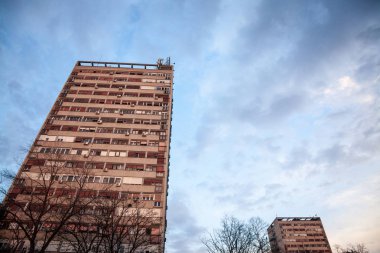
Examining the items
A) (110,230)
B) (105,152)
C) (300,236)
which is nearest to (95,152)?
(105,152)

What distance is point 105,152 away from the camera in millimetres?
34750

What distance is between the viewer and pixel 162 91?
44.2 meters

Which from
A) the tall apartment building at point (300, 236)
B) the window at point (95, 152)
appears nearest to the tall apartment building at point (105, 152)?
the window at point (95, 152)

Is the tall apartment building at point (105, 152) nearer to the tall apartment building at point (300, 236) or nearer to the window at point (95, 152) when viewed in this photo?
the window at point (95, 152)

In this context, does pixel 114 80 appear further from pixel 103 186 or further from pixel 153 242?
pixel 153 242

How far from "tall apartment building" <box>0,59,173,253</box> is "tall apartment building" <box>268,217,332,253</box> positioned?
82.5 meters

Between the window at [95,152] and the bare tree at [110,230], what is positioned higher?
the window at [95,152]

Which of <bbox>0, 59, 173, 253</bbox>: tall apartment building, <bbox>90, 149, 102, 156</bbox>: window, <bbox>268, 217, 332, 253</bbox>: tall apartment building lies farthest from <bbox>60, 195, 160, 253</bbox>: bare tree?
<bbox>268, 217, 332, 253</bbox>: tall apartment building

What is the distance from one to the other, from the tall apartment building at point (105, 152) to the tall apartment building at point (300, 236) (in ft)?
271

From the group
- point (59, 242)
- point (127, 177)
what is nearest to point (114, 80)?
point (127, 177)

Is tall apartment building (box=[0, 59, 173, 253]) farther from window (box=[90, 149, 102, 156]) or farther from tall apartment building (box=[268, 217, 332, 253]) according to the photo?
tall apartment building (box=[268, 217, 332, 253])

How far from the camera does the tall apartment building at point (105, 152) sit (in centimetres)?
2680

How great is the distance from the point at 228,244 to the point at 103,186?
62.3 feet

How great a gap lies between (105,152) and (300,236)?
9667 centimetres
